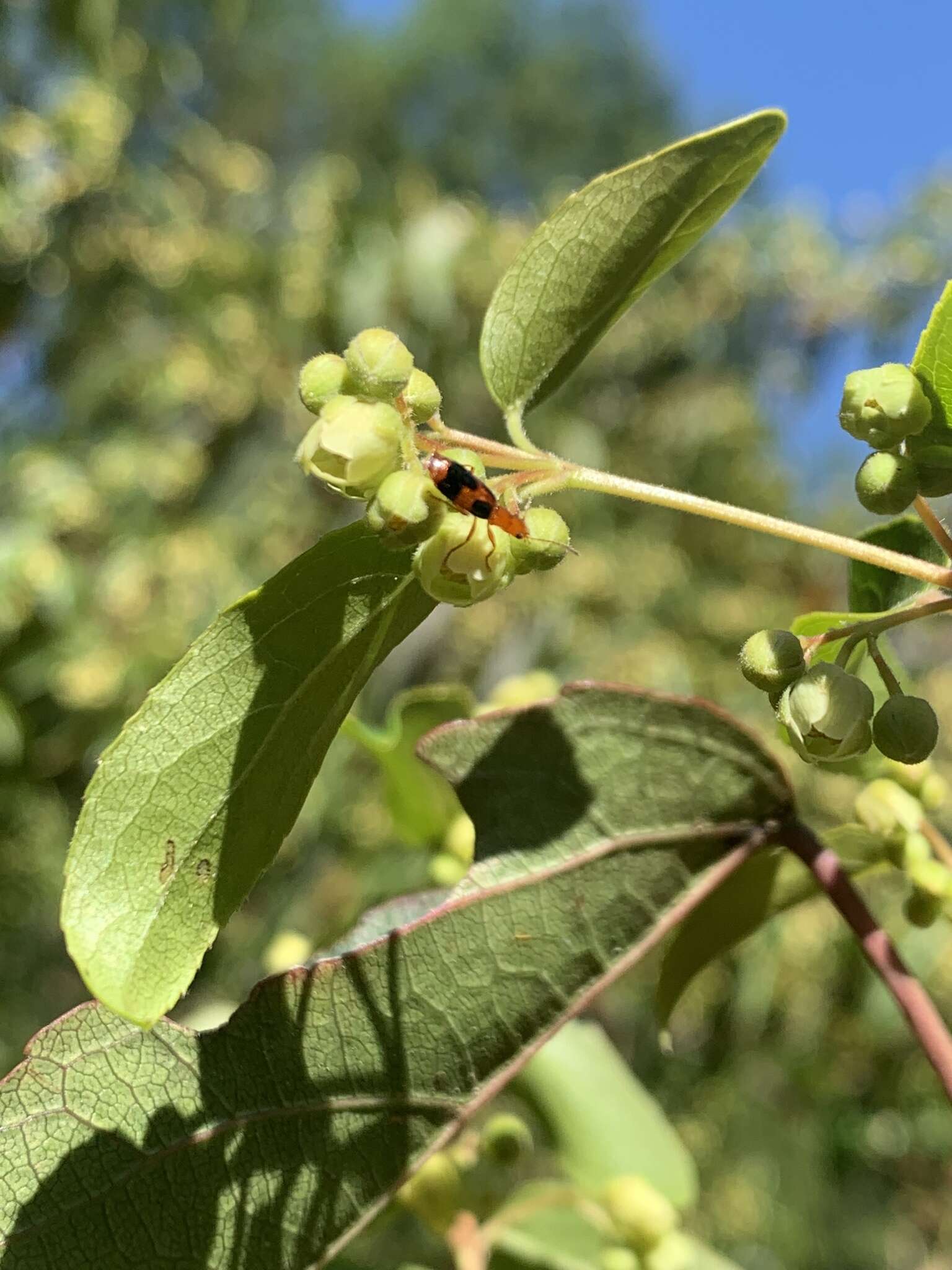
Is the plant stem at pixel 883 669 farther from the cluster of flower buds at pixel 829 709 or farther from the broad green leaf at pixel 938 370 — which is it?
the broad green leaf at pixel 938 370

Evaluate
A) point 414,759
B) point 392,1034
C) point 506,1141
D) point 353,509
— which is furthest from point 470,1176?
point 353,509

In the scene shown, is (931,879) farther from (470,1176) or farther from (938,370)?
(470,1176)

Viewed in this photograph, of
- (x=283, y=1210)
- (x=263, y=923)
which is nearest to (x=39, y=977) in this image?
(x=263, y=923)

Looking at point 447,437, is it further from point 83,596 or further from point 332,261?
point 332,261

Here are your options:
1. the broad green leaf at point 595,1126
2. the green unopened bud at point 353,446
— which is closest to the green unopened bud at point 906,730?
the green unopened bud at point 353,446

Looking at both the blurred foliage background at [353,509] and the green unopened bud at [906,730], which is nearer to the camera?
the green unopened bud at [906,730]

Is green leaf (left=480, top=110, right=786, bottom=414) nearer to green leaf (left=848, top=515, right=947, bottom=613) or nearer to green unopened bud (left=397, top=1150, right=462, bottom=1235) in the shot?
green leaf (left=848, top=515, right=947, bottom=613)
